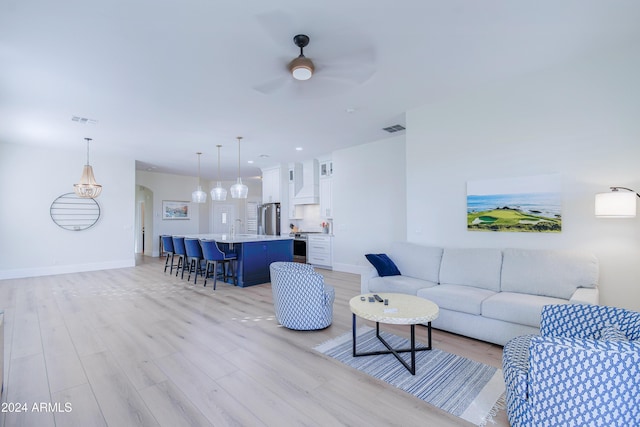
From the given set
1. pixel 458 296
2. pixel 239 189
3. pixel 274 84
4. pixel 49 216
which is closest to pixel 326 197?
pixel 239 189

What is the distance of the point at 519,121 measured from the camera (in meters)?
3.52

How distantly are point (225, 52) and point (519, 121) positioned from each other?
3.54 m

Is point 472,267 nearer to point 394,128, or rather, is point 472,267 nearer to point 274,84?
point 394,128

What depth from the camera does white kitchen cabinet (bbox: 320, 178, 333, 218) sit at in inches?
296

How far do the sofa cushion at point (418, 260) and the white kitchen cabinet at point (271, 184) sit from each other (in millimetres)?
5109

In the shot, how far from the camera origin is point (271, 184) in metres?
8.93

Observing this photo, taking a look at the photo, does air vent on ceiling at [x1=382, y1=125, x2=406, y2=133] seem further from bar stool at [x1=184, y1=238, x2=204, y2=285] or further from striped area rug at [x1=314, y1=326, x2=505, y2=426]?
bar stool at [x1=184, y1=238, x2=204, y2=285]

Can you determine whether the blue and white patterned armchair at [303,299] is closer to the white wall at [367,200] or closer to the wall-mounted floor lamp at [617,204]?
the wall-mounted floor lamp at [617,204]

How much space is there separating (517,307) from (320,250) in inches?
204

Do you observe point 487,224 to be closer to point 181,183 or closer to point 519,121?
point 519,121

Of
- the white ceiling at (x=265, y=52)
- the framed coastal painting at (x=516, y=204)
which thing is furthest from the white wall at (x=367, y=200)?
the framed coastal painting at (x=516, y=204)

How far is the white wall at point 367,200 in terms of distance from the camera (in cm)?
595

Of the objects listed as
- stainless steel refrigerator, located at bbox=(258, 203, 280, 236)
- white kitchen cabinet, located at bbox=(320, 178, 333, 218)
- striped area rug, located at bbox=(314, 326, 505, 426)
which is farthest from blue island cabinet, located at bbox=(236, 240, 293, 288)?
striped area rug, located at bbox=(314, 326, 505, 426)

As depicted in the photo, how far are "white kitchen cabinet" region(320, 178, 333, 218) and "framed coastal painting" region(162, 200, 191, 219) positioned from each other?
5.87 m
